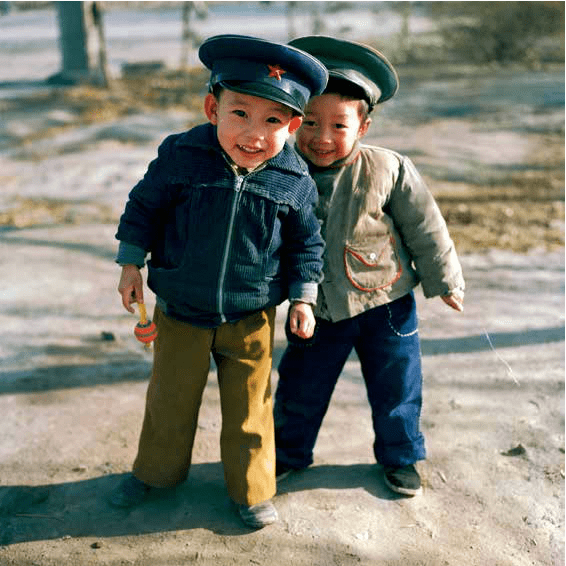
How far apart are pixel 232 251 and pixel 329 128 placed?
19.6 inches

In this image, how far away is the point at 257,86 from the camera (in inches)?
90.7

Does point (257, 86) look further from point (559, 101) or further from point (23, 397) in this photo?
point (559, 101)

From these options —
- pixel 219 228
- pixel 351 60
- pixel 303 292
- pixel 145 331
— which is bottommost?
pixel 145 331

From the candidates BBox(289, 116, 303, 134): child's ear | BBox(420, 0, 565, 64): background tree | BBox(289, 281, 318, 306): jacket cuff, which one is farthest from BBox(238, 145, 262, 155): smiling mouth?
BBox(420, 0, 565, 64): background tree

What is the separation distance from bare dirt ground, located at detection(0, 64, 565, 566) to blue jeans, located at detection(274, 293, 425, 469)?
0.15 m

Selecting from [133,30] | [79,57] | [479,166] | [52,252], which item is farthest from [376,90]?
[133,30]

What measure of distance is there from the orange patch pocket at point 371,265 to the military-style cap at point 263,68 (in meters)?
0.59

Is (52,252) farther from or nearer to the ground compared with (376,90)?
nearer to the ground

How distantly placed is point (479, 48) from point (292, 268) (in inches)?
472

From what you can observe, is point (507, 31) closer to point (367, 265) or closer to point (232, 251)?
point (367, 265)

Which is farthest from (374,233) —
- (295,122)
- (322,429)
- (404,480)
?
(322,429)

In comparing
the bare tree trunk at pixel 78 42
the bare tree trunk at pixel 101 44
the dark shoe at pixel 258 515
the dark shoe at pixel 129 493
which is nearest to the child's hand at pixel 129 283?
the dark shoe at pixel 129 493

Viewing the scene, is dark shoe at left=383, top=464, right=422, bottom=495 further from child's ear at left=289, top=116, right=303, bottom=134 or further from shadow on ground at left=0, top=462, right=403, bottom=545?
child's ear at left=289, top=116, right=303, bottom=134

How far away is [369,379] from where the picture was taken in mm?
2979
